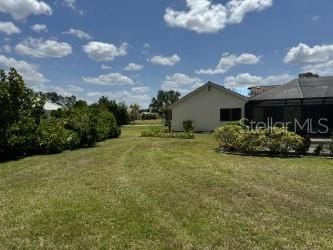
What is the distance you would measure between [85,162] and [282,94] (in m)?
15.8

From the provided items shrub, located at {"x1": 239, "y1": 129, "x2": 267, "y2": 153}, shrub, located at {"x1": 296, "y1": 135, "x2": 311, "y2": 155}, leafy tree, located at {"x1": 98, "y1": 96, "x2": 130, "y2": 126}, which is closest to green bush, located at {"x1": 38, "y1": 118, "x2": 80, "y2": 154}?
shrub, located at {"x1": 239, "y1": 129, "x2": 267, "y2": 153}

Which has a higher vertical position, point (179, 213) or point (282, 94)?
point (282, 94)

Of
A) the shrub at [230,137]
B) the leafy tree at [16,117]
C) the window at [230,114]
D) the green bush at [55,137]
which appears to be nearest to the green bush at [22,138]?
the leafy tree at [16,117]

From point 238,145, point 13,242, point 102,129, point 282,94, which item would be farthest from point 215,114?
point 13,242

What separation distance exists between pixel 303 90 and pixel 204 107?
9535 millimetres

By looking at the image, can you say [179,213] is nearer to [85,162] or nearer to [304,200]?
[304,200]

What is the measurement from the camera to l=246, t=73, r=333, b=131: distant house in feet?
73.9

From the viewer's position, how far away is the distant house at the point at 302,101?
22.5 m

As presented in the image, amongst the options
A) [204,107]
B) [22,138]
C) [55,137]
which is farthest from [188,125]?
[22,138]

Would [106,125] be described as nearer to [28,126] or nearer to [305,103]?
[28,126]

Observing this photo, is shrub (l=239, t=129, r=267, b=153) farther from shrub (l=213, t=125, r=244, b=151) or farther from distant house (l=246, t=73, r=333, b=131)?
distant house (l=246, t=73, r=333, b=131)

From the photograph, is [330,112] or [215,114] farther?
[215,114]

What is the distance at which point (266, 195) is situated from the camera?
732cm

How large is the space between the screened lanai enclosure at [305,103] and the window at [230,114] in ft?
10.9
